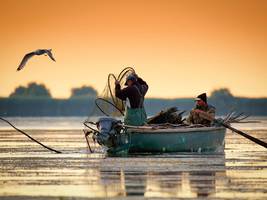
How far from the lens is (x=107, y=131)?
2394 cm

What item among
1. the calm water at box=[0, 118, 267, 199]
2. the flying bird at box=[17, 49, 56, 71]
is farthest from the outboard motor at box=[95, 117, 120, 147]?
the flying bird at box=[17, 49, 56, 71]

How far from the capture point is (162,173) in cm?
1850

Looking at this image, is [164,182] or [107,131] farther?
[107,131]

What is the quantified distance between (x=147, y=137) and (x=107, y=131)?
1.13 meters

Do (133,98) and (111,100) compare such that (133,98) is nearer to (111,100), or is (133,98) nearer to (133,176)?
(111,100)

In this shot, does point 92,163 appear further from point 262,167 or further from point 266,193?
point 266,193

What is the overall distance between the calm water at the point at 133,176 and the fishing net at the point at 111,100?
197 cm

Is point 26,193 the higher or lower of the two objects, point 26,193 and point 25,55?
the lower

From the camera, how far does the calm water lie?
49.1ft

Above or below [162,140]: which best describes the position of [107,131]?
above

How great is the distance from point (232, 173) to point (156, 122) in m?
8.73

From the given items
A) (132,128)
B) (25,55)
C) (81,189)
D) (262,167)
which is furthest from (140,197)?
(25,55)

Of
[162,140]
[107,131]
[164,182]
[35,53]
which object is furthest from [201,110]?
[164,182]

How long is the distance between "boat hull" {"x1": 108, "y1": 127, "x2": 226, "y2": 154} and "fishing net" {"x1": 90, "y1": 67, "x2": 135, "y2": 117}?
2.09 metres
